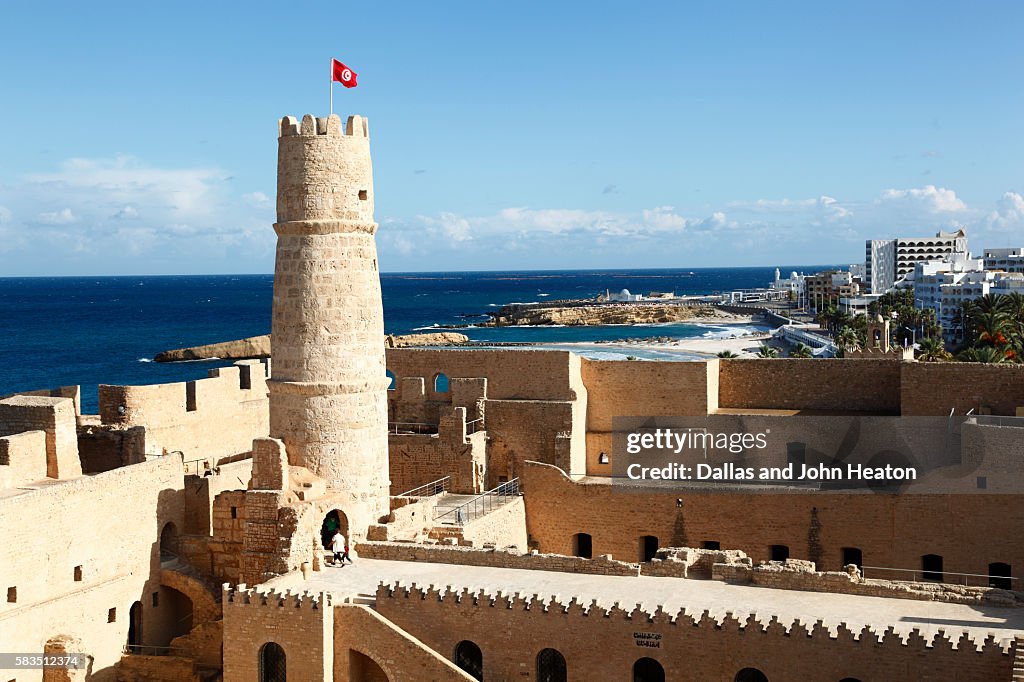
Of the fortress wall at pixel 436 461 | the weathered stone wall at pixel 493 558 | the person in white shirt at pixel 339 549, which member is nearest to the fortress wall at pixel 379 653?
the person in white shirt at pixel 339 549

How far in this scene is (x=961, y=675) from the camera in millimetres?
18250

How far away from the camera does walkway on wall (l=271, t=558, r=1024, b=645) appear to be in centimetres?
1961

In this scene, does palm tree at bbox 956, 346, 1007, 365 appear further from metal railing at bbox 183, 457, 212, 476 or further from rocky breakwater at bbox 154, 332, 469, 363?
rocky breakwater at bbox 154, 332, 469, 363

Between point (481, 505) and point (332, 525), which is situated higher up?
point (332, 525)

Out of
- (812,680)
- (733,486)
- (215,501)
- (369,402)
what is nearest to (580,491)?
(733,486)

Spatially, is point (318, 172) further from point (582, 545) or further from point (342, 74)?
point (582, 545)

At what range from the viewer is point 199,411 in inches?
1222

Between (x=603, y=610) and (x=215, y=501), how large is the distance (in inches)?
393

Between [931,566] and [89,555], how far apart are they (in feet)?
62.2

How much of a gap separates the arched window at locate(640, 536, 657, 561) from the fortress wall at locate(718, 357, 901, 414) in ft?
17.9

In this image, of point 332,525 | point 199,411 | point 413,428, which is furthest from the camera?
point 413,428

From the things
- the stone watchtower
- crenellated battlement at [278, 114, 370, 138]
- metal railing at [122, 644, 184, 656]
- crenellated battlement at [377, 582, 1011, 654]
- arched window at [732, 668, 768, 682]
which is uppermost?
crenellated battlement at [278, 114, 370, 138]

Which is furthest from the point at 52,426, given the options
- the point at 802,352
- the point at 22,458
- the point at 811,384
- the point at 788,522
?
the point at 802,352

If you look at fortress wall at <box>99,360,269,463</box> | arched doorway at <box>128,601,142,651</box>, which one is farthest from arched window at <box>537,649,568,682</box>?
fortress wall at <box>99,360,269,463</box>
